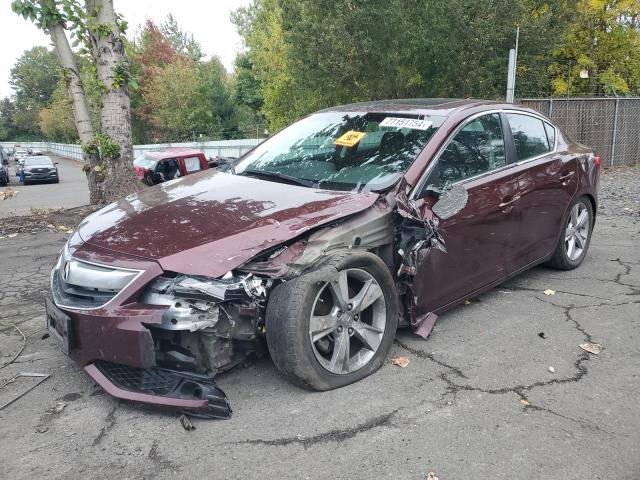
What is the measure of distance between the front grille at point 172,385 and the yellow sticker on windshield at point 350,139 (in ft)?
6.47

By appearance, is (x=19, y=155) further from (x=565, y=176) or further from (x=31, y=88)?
(x=565, y=176)

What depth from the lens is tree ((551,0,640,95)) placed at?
1808 centimetres

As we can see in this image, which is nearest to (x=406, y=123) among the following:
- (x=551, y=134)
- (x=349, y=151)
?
(x=349, y=151)

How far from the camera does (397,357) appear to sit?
356cm

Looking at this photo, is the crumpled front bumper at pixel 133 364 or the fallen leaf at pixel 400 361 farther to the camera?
the fallen leaf at pixel 400 361

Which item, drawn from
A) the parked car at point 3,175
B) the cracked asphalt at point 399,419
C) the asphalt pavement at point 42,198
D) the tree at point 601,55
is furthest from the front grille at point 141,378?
the parked car at point 3,175

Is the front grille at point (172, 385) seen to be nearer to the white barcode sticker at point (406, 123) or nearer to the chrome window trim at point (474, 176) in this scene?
the chrome window trim at point (474, 176)

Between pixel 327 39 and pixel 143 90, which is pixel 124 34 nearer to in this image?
pixel 327 39

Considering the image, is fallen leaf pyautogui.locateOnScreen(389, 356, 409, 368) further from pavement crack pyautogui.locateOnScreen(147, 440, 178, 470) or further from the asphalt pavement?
the asphalt pavement

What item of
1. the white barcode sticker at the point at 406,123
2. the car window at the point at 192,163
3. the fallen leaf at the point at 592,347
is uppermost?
the white barcode sticker at the point at 406,123

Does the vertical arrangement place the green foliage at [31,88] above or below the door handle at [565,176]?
above

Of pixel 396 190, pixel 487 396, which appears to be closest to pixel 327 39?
pixel 396 190

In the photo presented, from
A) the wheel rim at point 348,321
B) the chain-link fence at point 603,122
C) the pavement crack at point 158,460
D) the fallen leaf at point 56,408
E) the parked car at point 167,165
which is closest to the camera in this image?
the pavement crack at point 158,460

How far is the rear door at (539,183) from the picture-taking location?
14.4 feet
